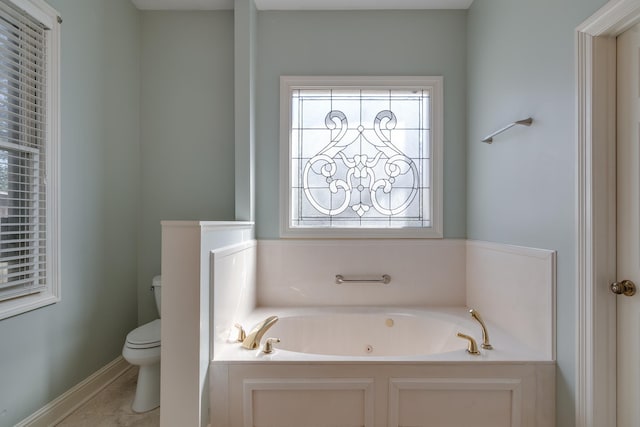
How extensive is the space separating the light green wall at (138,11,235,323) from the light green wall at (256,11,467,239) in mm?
284

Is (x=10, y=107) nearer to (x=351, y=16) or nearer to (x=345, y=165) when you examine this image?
(x=345, y=165)

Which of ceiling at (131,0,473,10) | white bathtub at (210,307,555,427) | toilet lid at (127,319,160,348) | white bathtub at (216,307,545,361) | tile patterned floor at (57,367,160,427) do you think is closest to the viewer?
white bathtub at (210,307,555,427)

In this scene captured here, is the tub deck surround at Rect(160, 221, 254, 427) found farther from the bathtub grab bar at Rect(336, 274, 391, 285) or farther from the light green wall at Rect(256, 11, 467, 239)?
the bathtub grab bar at Rect(336, 274, 391, 285)

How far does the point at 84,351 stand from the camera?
1.97 metres

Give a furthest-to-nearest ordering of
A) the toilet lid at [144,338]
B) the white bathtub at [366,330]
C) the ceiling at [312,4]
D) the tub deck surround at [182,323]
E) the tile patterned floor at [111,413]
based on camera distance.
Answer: the ceiling at [312,4] < the white bathtub at [366,330] < the toilet lid at [144,338] < the tile patterned floor at [111,413] < the tub deck surround at [182,323]

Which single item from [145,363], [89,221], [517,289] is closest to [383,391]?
[517,289]

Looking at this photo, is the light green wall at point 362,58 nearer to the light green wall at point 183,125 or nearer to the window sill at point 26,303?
the light green wall at point 183,125

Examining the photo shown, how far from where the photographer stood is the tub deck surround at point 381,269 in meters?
2.46

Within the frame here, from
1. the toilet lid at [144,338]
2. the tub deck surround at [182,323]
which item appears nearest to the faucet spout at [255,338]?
the tub deck surround at [182,323]

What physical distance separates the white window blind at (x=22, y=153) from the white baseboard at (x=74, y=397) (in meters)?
0.62

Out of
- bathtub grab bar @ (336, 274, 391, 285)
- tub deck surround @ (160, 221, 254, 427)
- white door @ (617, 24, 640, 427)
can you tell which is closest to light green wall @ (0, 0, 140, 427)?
tub deck surround @ (160, 221, 254, 427)

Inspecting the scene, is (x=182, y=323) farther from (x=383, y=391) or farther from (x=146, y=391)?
(x=383, y=391)

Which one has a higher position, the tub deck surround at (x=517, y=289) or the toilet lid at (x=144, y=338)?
the tub deck surround at (x=517, y=289)

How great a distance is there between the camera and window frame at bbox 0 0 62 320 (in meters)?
1.71
